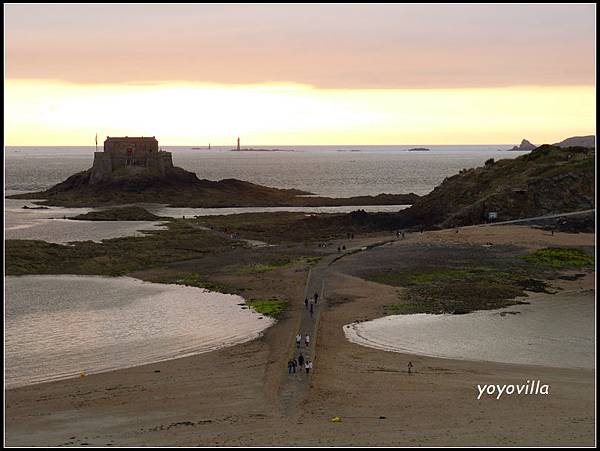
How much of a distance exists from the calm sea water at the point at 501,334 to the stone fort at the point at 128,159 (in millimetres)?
95389

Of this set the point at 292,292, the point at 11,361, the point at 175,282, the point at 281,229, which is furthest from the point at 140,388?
the point at 281,229

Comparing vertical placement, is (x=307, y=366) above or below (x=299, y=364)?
above

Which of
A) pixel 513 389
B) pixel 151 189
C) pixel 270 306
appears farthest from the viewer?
pixel 151 189

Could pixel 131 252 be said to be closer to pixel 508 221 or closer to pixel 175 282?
pixel 175 282

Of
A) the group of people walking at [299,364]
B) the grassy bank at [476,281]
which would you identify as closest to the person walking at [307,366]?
the group of people walking at [299,364]

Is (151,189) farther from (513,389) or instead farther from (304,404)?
(513,389)

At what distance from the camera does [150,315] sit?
49812 millimetres

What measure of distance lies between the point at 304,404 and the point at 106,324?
63.0 feet

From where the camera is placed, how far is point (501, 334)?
4425cm

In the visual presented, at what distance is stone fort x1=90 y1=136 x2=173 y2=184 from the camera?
136m

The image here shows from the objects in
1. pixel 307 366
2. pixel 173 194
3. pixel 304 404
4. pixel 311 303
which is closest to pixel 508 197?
pixel 311 303

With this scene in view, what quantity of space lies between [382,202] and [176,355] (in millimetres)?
93110

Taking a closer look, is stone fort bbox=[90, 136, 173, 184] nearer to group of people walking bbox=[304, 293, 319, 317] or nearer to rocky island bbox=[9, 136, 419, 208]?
rocky island bbox=[9, 136, 419, 208]

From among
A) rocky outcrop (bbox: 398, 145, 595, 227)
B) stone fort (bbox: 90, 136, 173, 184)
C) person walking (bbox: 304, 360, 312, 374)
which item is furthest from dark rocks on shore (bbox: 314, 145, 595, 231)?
stone fort (bbox: 90, 136, 173, 184)
